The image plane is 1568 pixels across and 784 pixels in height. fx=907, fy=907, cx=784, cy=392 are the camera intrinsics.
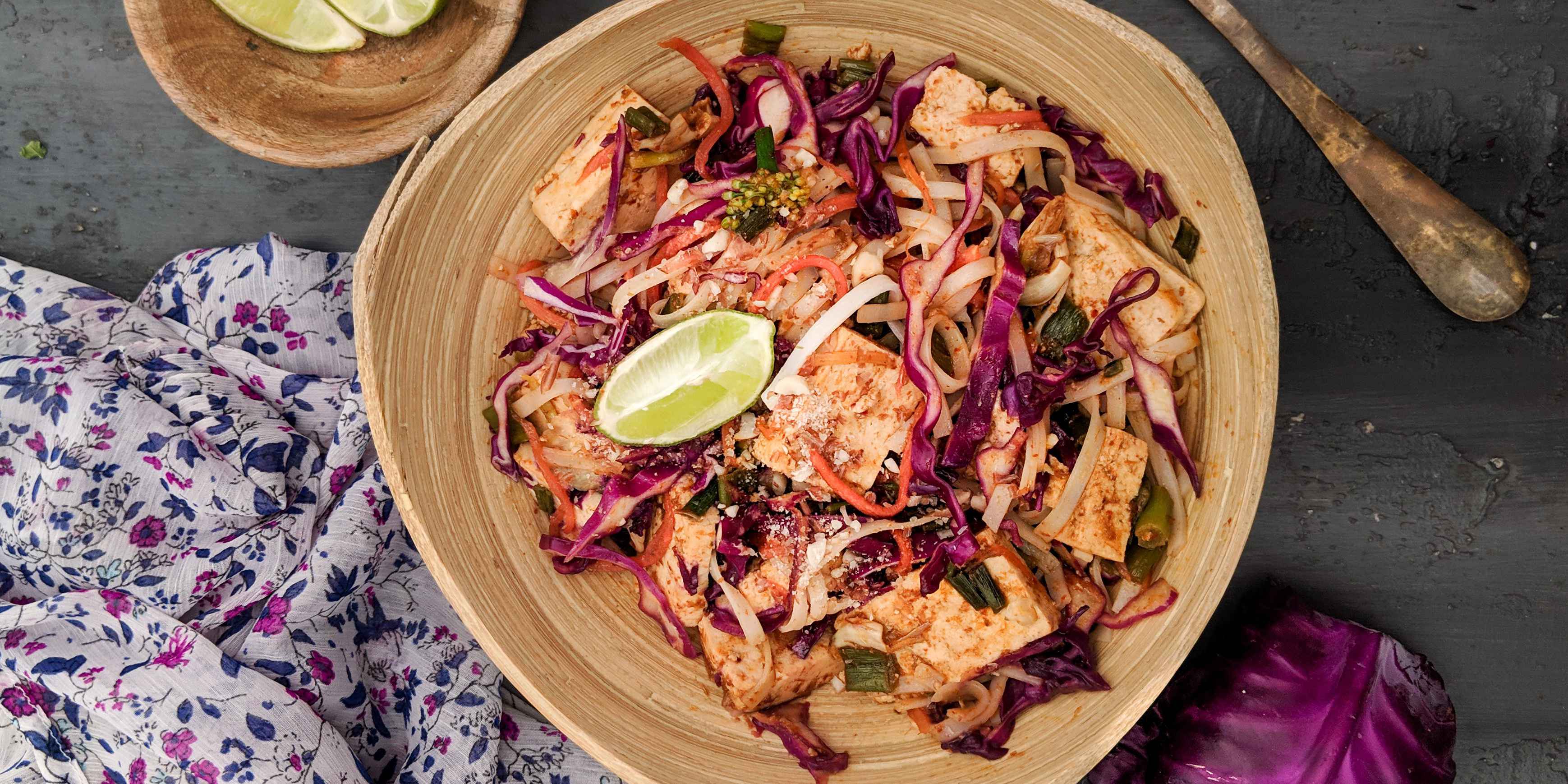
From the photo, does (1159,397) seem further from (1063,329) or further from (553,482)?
(553,482)

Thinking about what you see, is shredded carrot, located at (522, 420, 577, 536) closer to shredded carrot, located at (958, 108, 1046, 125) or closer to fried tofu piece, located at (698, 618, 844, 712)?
fried tofu piece, located at (698, 618, 844, 712)

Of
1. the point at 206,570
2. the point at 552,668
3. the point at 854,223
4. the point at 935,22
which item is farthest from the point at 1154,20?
the point at 206,570

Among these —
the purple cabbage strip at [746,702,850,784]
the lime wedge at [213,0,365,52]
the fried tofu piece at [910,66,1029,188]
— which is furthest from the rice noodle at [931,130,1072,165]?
the lime wedge at [213,0,365,52]

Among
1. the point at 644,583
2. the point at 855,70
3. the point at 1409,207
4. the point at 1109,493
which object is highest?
the point at 855,70

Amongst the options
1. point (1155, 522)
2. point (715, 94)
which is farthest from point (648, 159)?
point (1155, 522)

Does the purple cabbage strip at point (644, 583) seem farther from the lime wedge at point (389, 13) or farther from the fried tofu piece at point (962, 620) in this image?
the lime wedge at point (389, 13)

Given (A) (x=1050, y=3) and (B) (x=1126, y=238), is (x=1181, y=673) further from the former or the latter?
(A) (x=1050, y=3)
